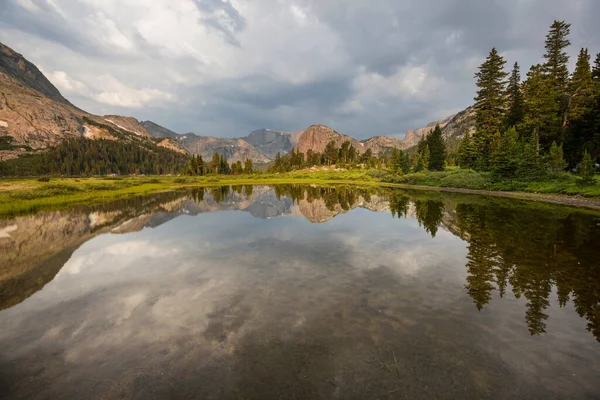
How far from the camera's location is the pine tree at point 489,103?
60.6 metres

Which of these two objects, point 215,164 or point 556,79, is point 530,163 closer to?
point 556,79

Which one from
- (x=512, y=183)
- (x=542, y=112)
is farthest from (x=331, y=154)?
(x=512, y=183)

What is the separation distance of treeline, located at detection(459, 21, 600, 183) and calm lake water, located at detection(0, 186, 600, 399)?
3794 centimetres

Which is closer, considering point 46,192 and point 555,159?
point 46,192

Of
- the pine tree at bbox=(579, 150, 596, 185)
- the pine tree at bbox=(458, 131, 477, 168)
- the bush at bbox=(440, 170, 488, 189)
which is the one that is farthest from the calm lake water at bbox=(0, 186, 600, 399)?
the pine tree at bbox=(458, 131, 477, 168)

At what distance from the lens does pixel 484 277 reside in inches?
456

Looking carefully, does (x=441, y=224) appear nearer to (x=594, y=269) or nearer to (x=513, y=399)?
(x=594, y=269)

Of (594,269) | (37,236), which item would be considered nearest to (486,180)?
(594,269)

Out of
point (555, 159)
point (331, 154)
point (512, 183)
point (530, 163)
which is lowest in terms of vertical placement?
point (512, 183)

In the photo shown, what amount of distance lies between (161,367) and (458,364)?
689cm

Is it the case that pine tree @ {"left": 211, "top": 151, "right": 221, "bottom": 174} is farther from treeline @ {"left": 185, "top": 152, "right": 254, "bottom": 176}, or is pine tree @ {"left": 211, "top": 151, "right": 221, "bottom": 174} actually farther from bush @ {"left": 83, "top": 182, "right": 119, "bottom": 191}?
bush @ {"left": 83, "top": 182, "right": 119, "bottom": 191}

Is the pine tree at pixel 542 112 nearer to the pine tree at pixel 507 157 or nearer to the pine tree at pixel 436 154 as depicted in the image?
the pine tree at pixel 507 157

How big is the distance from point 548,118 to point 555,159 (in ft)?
45.5

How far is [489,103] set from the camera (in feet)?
202
